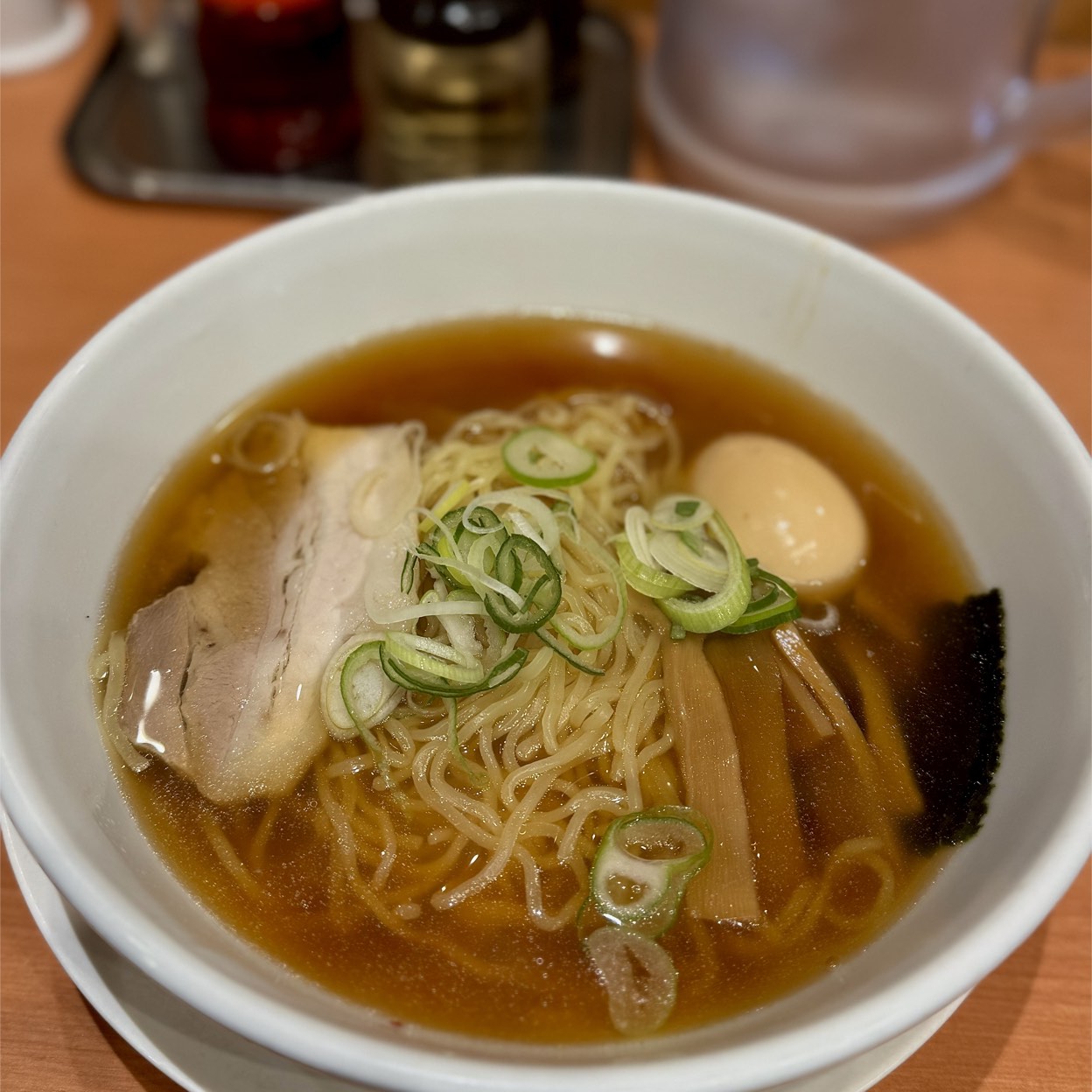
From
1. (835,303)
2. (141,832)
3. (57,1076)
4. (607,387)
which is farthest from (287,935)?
(835,303)

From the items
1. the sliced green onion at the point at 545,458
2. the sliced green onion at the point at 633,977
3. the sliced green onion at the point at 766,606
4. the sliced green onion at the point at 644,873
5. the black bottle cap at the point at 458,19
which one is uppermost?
the black bottle cap at the point at 458,19

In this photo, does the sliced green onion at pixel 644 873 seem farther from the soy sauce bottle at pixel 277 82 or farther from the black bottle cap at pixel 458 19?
the soy sauce bottle at pixel 277 82

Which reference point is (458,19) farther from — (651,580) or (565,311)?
(651,580)

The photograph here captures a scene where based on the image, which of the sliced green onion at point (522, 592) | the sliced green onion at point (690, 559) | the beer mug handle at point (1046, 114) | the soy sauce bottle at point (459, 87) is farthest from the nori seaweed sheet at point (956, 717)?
the soy sauce bottle at point (459, 87)

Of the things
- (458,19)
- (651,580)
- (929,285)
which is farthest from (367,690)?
(929,285)

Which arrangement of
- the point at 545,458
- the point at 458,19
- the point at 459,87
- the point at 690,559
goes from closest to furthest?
the point at 690,559 < the point at 545,458 < the point at 458,19 < the point at 459,87

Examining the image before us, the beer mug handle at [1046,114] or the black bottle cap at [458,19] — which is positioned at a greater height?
the black bottle cap at [458,19]

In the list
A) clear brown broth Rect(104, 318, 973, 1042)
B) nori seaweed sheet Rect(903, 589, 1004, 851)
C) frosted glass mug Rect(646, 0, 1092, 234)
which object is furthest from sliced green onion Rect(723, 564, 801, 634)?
frosted glass mug Rect(646, 0, 1092, 234)

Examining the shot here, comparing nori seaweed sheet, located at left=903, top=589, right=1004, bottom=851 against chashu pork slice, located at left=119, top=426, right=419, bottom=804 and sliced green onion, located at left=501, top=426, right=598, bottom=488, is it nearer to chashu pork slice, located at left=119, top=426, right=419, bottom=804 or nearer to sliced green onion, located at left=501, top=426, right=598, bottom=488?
sliced green onion, located at left=501, top=426, right=598, bottom=488
